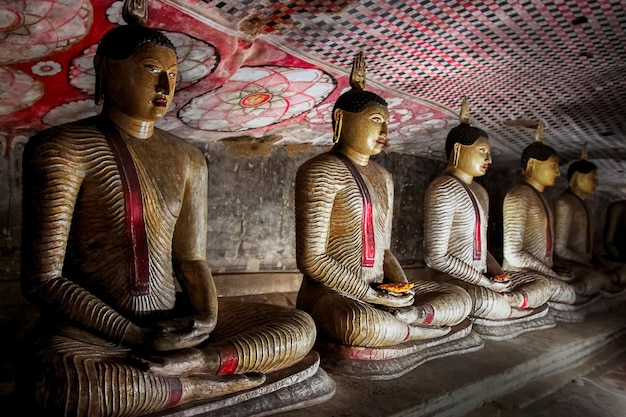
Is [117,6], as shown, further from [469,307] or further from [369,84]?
[469,307]

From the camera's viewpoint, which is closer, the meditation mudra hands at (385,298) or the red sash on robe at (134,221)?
the red sash on robe at (134,221)

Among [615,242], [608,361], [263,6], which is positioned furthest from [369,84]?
[615,242]

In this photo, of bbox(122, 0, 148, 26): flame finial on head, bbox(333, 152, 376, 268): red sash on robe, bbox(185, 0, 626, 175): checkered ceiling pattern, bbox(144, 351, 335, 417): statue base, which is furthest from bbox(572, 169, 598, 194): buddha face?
→ bbox(122, 0, 148, 26): flame finial on head

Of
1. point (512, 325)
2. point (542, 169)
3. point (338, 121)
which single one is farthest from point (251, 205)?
point (542, 169)

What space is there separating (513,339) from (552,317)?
0.93 meters

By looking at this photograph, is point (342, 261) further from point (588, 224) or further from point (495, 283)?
point (588, 224)

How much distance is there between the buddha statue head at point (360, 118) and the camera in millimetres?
3896

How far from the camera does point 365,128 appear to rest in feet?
12.8

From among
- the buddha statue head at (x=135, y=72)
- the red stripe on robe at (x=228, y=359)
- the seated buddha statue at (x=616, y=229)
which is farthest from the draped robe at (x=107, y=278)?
the seated buddha statue at (x=616, y=229)

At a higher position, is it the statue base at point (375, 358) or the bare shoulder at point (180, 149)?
the bare shoulder at point (180, 149)

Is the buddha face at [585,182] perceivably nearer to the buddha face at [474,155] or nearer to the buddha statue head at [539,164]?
the buddha statue head at [539,164]

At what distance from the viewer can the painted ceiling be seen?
323cm

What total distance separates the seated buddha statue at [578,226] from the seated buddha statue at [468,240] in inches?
67.7

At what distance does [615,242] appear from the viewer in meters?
8.52
